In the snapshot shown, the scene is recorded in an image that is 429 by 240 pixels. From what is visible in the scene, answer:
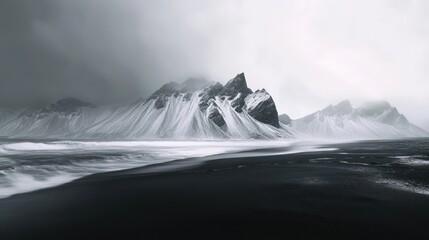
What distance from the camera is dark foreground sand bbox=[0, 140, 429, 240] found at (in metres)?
15.9

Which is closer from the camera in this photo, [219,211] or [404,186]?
[219,211]

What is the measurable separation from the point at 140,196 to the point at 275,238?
15.5m

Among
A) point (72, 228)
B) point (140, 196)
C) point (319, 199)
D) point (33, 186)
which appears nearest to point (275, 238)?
point (319, 199)

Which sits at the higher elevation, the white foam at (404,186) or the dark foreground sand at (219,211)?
the dark foreground sand at (219,211)

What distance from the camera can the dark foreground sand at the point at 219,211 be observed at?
1587 cm

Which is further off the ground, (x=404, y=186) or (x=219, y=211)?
(x=219, y=211)

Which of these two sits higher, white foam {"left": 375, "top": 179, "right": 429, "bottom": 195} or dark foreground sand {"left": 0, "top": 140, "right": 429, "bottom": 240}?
dark foreground sand {"left": 0, "top": 140, "right": 429, "bottom": 240}

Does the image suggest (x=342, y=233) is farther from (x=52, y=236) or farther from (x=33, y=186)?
(x=33, y=186)

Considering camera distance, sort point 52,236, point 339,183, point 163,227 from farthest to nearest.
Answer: point 339,183
point 163,227
point 52,236

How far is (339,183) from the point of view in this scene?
31.0m

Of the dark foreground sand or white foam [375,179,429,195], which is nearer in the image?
the dark foreground sand

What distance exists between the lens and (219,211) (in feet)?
66.7

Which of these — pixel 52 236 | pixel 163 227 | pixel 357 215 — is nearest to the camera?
pixel 52 236

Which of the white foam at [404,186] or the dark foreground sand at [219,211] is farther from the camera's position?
the white foam at [404,186]
